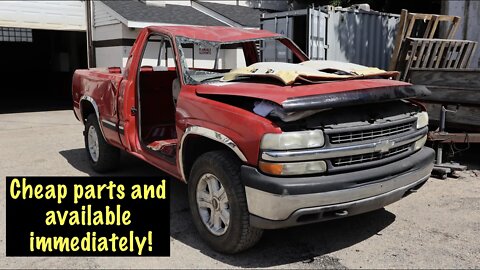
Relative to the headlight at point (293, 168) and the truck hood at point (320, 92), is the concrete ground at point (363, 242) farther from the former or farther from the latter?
the truck hood at point (320, 92)

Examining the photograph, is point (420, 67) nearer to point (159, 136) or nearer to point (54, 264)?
point (159, 136)

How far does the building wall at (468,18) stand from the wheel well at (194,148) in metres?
8.25

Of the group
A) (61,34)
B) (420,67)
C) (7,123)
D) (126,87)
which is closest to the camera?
(126,87)

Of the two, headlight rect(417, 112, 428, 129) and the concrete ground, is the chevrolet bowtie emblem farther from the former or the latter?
the concrete ground

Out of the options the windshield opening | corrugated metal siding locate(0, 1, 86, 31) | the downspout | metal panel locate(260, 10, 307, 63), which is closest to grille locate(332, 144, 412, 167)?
the windshield opening

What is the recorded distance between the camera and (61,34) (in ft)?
81.6

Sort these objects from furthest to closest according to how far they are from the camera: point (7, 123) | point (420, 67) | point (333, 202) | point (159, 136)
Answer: point (7, 123) → point (420, 67) → point (159, 136) → point (333, 202)

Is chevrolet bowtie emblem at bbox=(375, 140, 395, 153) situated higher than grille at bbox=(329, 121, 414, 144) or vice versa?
grille at bbox=(329, 121, 414, 144)

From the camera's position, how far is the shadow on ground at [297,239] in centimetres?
367

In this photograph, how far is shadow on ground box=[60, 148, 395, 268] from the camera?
3.67 m

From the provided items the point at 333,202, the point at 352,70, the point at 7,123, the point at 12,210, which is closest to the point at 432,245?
the point at 333,202

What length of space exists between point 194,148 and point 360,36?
23.9 feet

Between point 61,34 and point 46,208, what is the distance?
74.2 feet

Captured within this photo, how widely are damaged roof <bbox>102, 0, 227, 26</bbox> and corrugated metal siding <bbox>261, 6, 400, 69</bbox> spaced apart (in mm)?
5139
